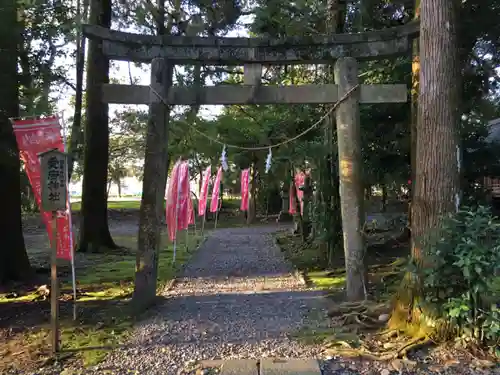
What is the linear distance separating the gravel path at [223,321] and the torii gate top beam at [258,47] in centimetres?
377

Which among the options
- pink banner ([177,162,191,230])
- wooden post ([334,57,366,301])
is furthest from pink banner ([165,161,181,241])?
wooden post ([334,57,366,301])

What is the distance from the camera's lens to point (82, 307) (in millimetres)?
7074

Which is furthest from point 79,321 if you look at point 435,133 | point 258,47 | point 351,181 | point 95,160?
point 95,160

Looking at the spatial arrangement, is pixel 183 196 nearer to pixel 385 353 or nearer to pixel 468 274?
pixel 385 353

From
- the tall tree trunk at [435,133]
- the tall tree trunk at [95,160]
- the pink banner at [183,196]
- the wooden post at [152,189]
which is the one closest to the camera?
the tall tree trunk at [435,133]

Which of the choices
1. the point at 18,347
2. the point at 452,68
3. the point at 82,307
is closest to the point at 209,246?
the point at 82,307

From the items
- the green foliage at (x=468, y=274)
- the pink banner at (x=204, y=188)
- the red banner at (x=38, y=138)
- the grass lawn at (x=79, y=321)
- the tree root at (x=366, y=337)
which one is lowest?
the grass lawn at (x=79, y=321)

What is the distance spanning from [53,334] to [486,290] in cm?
459

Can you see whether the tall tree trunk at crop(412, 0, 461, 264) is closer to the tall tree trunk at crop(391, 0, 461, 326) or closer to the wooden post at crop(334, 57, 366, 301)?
the tall tree trunk at crop(391, 0, 461, 326)

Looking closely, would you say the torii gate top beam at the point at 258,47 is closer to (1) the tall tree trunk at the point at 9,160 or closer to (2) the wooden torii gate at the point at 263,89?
(2) the wooden torii gate at the point at 263,89

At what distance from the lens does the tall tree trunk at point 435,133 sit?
16.6 feet

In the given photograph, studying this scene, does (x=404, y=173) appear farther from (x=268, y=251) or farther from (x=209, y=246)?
(x=209, y=246)

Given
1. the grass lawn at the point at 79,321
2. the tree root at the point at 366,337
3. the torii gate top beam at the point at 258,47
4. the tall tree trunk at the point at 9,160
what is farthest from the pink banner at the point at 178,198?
the tree root at the point at 366,337

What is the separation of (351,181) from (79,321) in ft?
14.4
